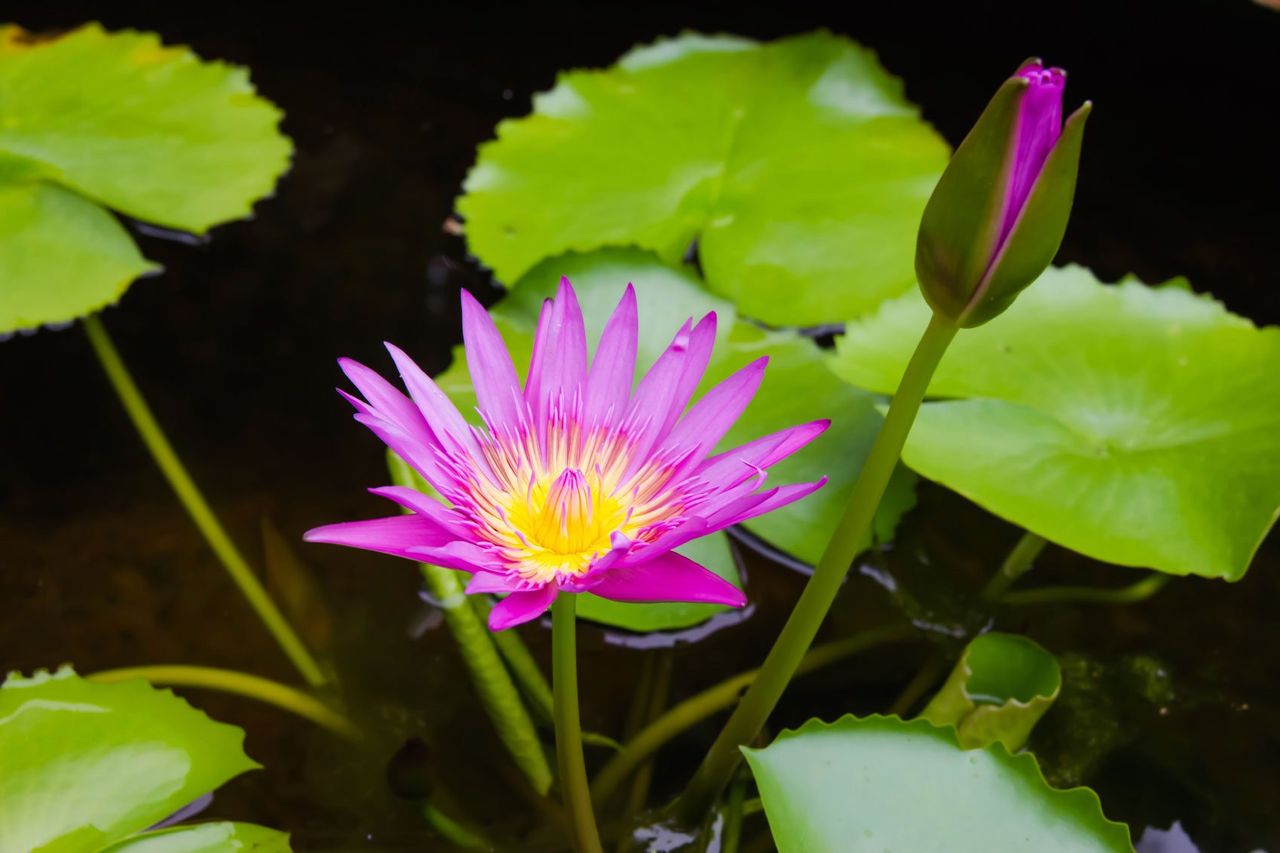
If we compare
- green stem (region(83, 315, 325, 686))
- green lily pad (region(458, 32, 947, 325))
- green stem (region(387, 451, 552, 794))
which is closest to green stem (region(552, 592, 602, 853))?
green stem (region(387, 451, 552, 794))

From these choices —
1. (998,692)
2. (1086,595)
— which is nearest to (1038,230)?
(998,692)

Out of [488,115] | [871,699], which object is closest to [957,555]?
[871,699]

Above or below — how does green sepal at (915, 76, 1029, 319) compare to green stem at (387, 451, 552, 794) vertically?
above

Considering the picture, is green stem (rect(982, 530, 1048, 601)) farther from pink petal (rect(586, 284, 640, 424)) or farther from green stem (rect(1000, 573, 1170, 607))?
pink petal (rect(586, 284, 640, 424))

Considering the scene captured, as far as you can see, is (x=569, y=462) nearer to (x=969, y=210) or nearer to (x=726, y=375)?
(x=969, y=210)

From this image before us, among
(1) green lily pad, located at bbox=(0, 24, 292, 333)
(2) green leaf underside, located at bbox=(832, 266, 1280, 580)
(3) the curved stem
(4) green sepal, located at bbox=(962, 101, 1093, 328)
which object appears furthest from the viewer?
(1) green lily pad, located at bbox=(0, 24, 292, 333)
